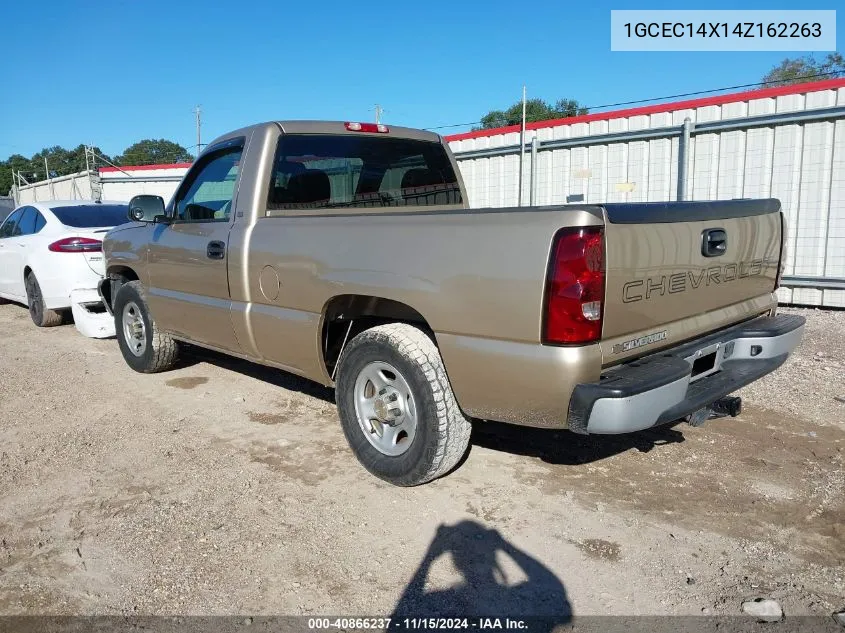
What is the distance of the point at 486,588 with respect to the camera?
8.88ft

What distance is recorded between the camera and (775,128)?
852 centimetres

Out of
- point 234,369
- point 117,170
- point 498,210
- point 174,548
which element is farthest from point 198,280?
point 117,170

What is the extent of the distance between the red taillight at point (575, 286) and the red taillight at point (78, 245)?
6403mm

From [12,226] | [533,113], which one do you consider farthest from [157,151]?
[12,226]

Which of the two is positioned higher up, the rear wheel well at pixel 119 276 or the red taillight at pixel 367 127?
the red taillight at pixel 367 127

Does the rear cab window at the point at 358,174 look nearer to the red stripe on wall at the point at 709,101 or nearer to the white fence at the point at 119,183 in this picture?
the red stripe on wall at the point at 709,101

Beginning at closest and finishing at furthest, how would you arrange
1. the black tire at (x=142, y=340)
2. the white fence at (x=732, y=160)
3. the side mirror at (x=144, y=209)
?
the side mirror at (x=144, y=209) < the black tire at (x=142, y=340) < the white fence at (x=732, y=160)

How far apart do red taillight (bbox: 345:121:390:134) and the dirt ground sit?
2043mm

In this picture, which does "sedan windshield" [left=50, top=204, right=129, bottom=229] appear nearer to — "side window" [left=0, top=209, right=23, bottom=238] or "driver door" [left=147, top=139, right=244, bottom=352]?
"side window" [left=0, top=209, right=23, bottom=238]

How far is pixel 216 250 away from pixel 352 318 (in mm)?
1170

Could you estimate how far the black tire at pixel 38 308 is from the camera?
8.28m

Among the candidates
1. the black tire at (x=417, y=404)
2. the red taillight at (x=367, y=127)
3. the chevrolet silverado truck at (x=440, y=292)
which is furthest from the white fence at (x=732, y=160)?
the black tire at (x=417, y=404)

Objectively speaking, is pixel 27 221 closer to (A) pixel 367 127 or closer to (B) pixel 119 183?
(A) pixel 367 127

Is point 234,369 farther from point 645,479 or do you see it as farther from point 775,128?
point 775,128
